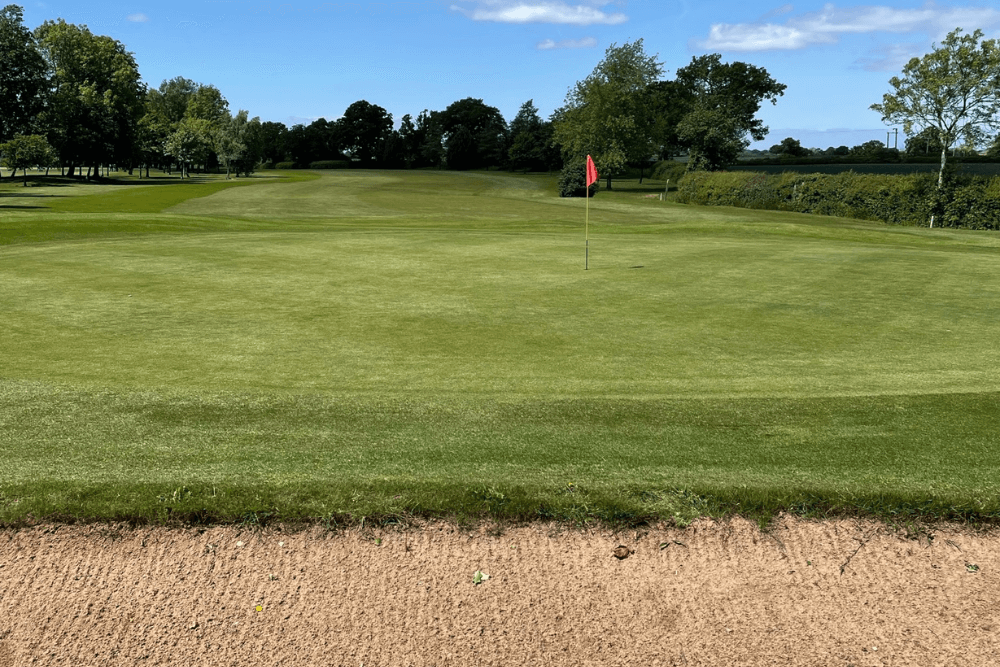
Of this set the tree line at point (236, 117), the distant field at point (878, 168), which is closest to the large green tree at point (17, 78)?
the tree line at point (236, 117)

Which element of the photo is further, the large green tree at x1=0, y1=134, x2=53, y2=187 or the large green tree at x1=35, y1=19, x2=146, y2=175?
the large green tree at x1=35, y1=19, x2=146, y2=175

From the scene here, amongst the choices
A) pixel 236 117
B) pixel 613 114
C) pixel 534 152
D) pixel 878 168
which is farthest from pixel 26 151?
pixel 878 168

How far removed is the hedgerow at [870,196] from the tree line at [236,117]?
13.0 m

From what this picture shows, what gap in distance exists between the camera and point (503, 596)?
5.37m

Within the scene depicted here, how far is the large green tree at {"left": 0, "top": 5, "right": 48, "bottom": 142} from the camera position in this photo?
8875 cm

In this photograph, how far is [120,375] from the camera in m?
9.55

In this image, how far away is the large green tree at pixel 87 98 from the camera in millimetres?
90188

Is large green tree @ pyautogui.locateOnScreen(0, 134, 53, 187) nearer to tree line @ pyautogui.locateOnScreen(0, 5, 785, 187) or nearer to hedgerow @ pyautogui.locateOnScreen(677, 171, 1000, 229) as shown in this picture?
tree line @ pyautogui.locateOnScreen(0, 5, 785, 187)

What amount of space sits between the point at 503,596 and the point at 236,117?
424 feet

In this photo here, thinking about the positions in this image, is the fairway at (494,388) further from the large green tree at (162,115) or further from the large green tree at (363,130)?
the large green tree at (363,130)

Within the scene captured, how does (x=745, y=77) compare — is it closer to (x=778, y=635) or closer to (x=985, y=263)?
(x=985, y=263)

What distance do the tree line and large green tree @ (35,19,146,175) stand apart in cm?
13

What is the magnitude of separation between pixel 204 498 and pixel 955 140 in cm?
6183

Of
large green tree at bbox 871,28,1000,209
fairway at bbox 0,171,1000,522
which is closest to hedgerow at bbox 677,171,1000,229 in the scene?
large green tree at bbox 871,28,1000,209
